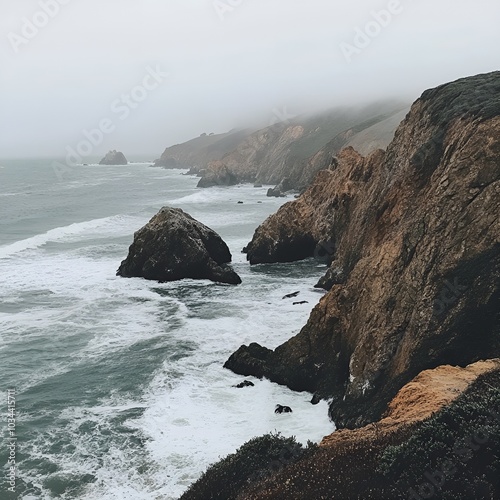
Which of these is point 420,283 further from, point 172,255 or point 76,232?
point 76,232

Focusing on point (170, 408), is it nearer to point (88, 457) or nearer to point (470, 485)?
point (88, 457)

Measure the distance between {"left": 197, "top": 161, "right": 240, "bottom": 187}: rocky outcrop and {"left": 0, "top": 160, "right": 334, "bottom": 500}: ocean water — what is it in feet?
275

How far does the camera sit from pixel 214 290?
3534 centimetres

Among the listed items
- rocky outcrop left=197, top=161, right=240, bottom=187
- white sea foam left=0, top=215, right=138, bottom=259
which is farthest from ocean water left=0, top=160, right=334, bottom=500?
rocky outcrop left=197, top=161, right=240, bottom=187

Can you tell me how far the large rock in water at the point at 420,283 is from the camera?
1496 cm

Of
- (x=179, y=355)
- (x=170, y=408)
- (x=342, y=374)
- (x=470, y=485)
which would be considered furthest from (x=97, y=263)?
(x=470, y=485)

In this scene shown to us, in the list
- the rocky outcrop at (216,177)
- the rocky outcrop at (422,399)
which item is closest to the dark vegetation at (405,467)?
the rocky outcrop at (422,399)

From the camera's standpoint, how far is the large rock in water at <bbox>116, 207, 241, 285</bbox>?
37.6 m

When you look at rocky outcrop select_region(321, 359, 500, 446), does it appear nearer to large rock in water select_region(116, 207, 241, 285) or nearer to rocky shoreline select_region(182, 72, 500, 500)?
rocky shoreline select_region(182, 72, 500, 500)

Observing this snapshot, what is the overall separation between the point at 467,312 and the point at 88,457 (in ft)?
43.7

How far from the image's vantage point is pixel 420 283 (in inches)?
657

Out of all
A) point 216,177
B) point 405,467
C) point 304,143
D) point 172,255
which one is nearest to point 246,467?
point 405,467

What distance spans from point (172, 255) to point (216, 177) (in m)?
96.3

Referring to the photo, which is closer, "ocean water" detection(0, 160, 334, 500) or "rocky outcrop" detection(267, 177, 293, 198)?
"ocean water" detection(0, 160, 334, 500)
